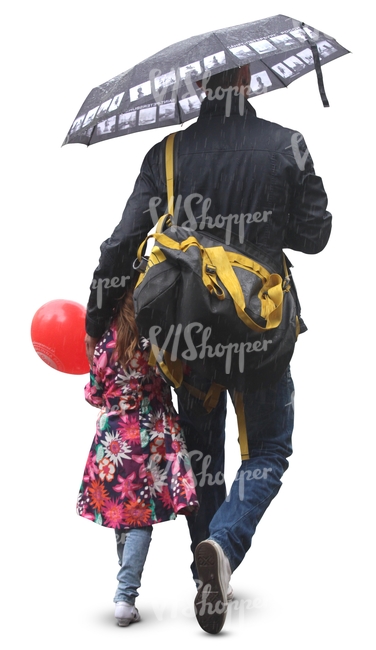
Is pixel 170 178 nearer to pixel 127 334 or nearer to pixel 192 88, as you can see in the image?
pixel 192 88

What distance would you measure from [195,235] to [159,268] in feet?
0.93

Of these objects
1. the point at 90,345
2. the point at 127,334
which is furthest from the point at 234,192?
the point at 90,345

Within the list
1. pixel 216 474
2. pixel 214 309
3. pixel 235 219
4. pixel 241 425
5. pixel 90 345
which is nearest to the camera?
pixel 214 309

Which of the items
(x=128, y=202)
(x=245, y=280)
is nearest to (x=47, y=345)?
(x=128, y=202)

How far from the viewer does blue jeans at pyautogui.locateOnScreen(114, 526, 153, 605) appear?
5961mm

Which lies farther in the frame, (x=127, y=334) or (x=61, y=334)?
(x=61, y=334)

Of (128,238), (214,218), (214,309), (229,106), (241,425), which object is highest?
(229,106)

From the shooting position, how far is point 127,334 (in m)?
5.98

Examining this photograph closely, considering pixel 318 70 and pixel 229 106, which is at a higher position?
pixel 318 70

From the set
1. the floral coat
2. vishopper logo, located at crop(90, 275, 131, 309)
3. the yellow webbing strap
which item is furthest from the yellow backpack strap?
the yellow webbing strap

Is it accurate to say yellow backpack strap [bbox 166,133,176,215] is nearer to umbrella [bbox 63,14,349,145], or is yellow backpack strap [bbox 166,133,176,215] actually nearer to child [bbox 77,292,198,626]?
umbrella [bbox 63,14,349,145]

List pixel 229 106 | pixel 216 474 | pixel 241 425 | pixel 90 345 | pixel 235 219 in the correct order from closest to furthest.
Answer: pixel 235 219 → pixel 229 106 → pixel 241 425 → pixel 90 345 → pixel 216 474

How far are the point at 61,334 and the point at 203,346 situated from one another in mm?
977

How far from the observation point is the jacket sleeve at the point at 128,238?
600cm
